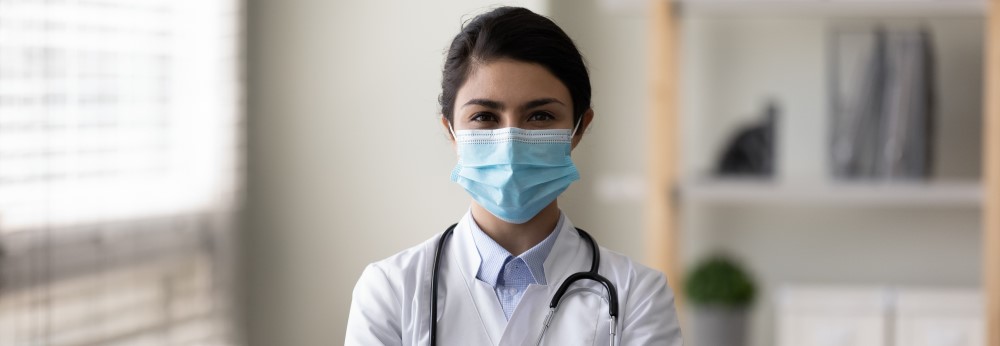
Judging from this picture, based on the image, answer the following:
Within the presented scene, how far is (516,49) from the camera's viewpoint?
987 millimetres

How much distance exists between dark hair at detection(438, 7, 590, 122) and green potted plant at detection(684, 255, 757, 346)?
1.45m

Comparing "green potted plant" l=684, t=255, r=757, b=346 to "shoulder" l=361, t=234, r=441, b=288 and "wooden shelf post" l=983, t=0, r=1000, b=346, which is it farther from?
"shoulder" l=361, t=234, r=441, b=288

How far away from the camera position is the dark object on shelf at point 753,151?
244 centimetres

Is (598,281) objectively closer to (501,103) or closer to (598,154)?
(501,103)

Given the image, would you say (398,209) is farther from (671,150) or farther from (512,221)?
(512,221)

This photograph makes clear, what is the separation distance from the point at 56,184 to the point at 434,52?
0.82m

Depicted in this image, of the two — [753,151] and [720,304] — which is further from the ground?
[753,151]

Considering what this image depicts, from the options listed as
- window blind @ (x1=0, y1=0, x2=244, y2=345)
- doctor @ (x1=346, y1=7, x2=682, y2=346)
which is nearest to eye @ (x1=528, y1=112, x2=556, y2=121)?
doctor @ (x1=346, y1=7, x2=682, y2=346)

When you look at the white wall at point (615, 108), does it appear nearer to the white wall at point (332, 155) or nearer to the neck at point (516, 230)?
the white wall at point (332, 155)

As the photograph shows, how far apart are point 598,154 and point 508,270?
1.65 m

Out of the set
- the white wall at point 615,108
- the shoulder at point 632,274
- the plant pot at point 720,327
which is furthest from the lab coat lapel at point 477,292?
the white wall at point 615,108

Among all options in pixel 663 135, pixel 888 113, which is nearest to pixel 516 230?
pixel 663 135

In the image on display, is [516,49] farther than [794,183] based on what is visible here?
No

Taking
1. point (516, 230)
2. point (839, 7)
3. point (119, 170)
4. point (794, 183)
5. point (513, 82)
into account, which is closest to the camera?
point (513, 82)
